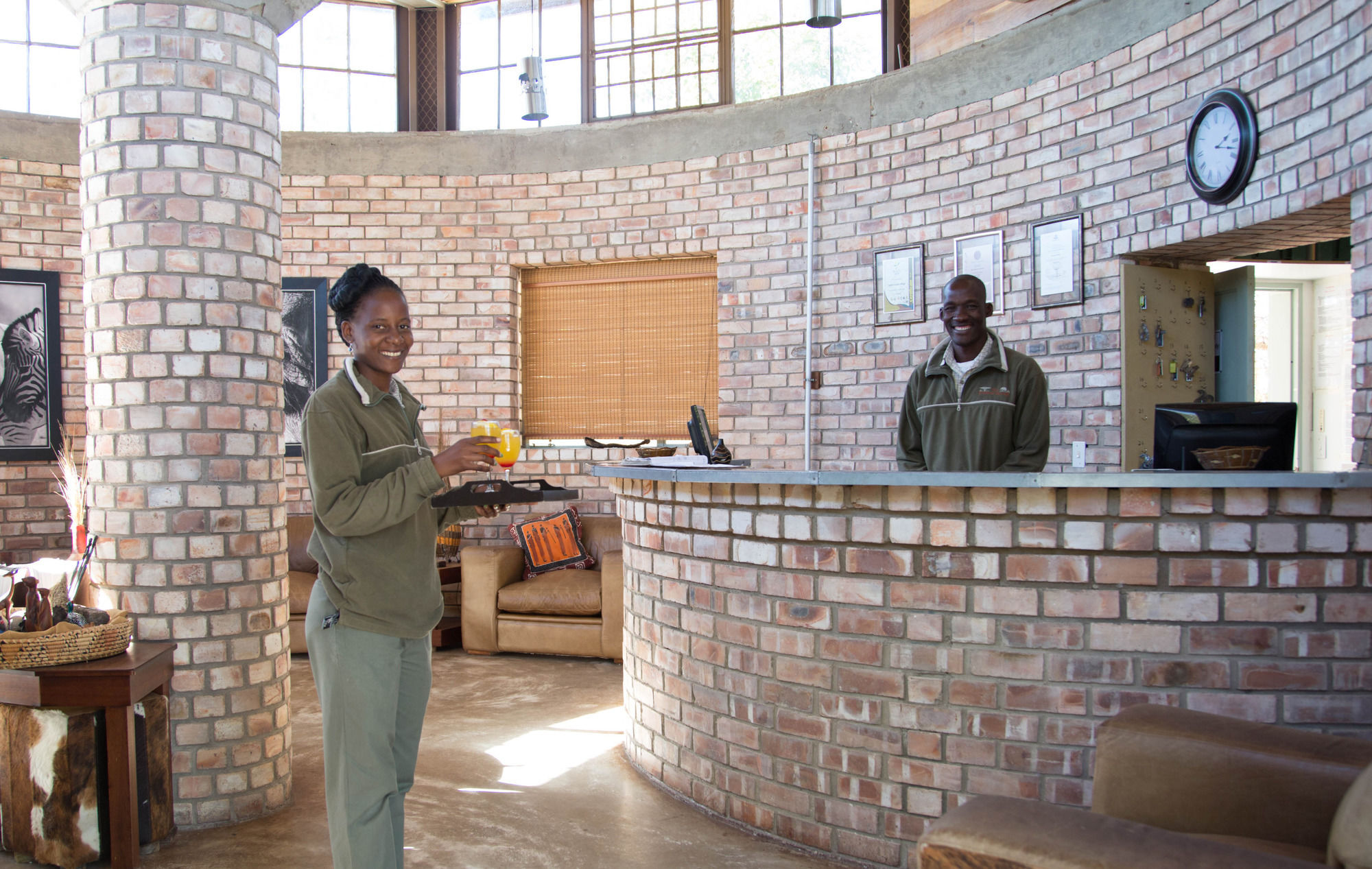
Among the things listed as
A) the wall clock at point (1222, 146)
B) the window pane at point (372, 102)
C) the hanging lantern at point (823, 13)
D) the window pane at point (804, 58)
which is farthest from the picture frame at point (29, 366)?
the wall clock at point (1222, 146)

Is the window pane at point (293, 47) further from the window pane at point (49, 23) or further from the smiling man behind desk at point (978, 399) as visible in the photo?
the smiling man behind desk at point (978, 399)

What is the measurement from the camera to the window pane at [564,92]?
650 centimetres

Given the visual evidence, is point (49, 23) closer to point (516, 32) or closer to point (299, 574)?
point (516, 32)

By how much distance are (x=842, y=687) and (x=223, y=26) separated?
2864 millimetres

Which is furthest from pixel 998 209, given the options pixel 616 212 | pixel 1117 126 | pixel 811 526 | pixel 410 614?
pixel 410 614

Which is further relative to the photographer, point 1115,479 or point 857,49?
point 857,49

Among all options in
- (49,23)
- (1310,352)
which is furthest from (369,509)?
(1310,352)

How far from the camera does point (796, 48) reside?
5.98 meters

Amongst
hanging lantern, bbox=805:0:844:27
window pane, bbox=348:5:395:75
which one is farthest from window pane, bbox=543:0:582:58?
hanging lantern, bbox=805:0:844:27

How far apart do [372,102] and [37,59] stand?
204cm

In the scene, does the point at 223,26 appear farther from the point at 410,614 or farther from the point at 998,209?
the point at 998,209

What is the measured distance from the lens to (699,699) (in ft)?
10.2

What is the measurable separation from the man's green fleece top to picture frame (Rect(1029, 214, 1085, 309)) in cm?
346

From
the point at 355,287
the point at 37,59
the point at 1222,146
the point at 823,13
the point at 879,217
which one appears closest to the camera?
the point at 355,287
